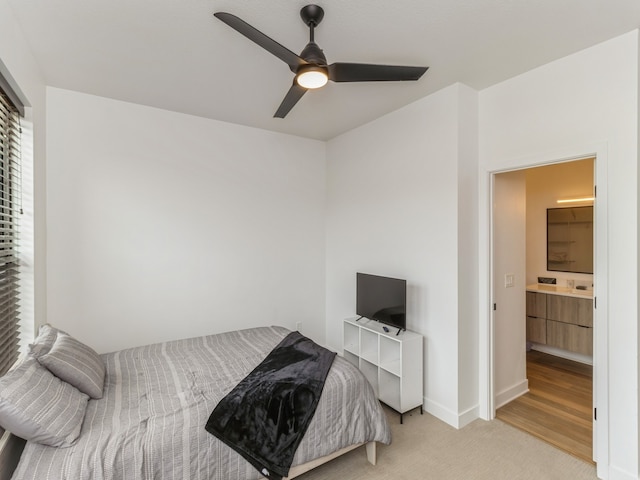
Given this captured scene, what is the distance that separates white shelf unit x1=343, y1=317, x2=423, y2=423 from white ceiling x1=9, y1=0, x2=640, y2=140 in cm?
216

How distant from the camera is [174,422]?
1.74 meters

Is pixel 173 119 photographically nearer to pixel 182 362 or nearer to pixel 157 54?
pixel 157 54

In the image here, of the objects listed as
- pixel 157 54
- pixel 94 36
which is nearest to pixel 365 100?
pixel 157 54

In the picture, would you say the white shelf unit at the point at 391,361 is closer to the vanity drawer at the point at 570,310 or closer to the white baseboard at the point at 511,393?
the white baseboard at the point at 511,393

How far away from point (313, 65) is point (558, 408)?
3.51 meters

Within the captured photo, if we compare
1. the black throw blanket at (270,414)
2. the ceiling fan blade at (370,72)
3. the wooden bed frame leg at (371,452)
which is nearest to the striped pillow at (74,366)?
the black throw blanket at (270,414)

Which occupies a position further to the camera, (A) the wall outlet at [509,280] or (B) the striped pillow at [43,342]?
(A) the wall outlet at [509,280]

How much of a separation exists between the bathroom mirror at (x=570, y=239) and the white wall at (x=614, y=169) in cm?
228

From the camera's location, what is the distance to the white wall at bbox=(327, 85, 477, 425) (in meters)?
2.76

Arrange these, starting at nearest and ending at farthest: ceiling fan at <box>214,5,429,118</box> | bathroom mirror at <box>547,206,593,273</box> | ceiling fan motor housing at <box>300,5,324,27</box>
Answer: ceiling fan at <box>214,5,429,118</box>, ceiling fan motor housing at <box>300,5,324,27</box>, bathroom mirror at <box>547,206,593,273</box>

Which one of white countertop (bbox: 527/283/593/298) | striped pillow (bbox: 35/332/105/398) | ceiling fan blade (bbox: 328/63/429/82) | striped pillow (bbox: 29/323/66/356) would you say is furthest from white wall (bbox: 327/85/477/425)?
striped pillow (bbox: 29/323/66/356)

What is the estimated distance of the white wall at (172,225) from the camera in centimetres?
286

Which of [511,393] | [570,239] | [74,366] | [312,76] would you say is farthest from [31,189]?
[570,239]

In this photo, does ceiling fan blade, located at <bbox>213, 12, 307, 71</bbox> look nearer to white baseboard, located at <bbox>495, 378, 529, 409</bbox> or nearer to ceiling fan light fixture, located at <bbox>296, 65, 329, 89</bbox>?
ceiling fan light fixture, located at <bbox>296, 65, 329, 89</bbox>
